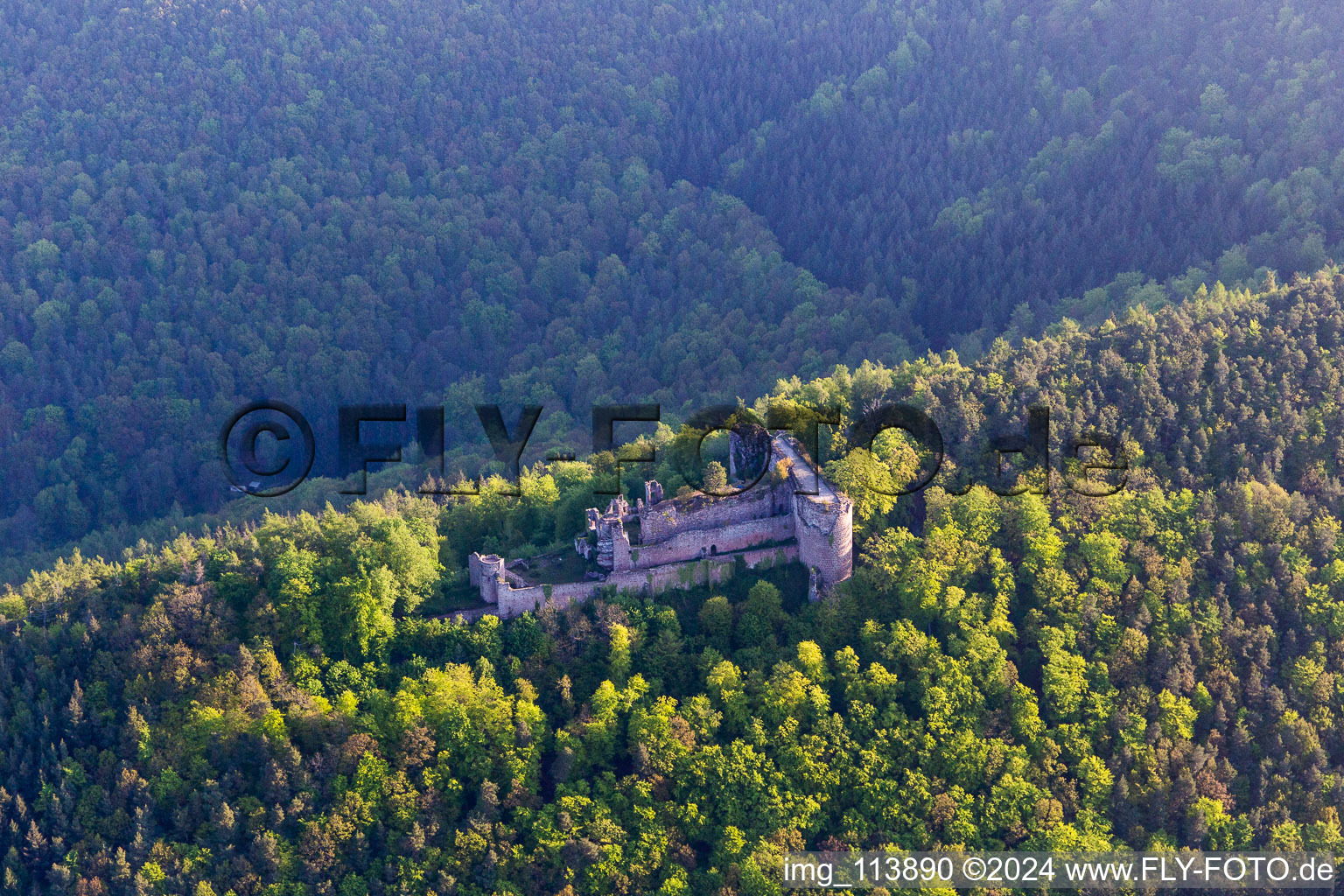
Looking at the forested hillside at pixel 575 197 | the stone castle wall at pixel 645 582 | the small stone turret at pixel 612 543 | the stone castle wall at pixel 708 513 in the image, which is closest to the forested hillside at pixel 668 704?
the stone castle wall at pixel 645 582

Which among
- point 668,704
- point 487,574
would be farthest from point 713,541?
point 487,574

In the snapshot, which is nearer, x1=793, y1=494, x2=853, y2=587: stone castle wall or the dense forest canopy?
the dense forest canopy

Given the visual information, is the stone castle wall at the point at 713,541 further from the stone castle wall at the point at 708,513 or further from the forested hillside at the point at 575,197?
the forested hillside at the point at 575,197

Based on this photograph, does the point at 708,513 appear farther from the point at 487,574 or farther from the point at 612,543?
the point at 487,574

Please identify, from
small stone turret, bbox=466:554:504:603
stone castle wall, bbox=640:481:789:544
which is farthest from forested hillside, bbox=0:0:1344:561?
small stone turret, bbox=466:554:504:603

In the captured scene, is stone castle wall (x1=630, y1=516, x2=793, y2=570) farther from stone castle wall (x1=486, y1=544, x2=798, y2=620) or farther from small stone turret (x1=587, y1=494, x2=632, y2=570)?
small stone turret (x1=587, y1=494, x2=632, y2=570)
